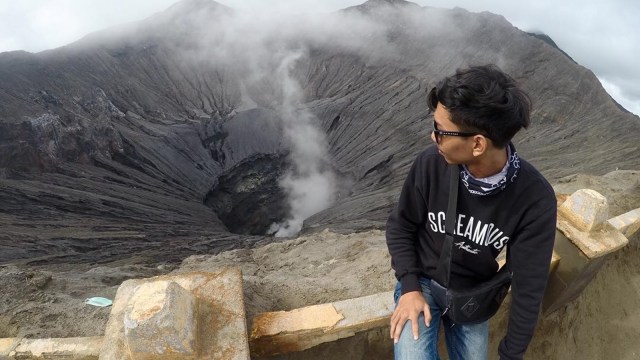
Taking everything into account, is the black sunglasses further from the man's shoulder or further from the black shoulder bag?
the black shoulder bag

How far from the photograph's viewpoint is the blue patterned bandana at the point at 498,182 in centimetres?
198

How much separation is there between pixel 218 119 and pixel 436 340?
1152 inches

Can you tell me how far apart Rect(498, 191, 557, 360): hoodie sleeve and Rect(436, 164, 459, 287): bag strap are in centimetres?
30

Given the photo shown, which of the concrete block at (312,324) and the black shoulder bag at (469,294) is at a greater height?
the black shoulder bag at (469,294)

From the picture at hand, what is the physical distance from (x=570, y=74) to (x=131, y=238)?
2243cm

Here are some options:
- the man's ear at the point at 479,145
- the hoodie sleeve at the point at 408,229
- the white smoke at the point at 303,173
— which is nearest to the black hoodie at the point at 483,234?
the hoodie sleeve at the point at 408,229

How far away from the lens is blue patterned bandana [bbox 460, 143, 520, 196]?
6.51ft

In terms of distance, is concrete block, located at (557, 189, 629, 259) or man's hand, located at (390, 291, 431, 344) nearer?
man's hand, located at (390, 291, 431, 344)

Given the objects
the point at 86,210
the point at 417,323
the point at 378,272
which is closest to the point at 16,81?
the point at 86,210

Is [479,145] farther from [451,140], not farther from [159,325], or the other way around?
[159,325]

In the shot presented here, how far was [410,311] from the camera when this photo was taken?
228 centimetres

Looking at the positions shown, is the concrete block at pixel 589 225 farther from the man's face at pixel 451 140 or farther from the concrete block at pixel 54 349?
the concrete block at pixel 54 349

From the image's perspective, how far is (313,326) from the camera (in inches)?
106

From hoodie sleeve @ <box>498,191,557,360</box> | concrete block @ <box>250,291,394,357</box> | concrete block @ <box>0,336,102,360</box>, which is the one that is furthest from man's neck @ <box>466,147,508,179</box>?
concrete block @ <box>0,336,102,360</box>
